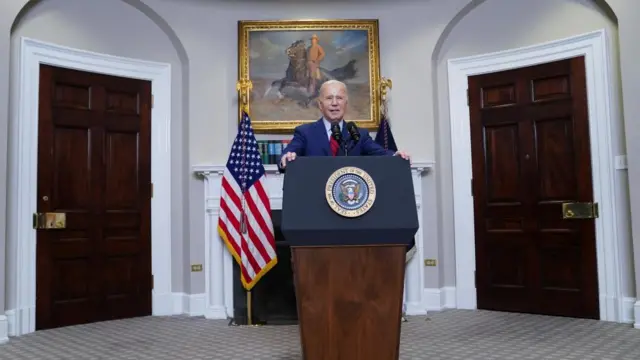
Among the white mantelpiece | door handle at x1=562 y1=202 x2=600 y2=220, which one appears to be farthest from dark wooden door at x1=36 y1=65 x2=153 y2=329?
door handle at x1=562 y1=202 x2=600 y2=220

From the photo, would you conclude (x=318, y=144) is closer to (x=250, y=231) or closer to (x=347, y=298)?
(x=347, y=298)

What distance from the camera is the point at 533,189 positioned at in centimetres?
547

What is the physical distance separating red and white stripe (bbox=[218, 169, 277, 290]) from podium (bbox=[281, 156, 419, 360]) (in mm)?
2685

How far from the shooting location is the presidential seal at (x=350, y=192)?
2.45 meters

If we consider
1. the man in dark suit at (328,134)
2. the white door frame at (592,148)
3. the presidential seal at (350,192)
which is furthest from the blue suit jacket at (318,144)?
the white door frame at (592,148)

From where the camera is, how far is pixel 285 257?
5398 millimetres

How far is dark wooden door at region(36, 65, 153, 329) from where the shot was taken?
5070mm

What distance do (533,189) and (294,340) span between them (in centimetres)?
276

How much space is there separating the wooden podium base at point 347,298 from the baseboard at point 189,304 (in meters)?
3.29

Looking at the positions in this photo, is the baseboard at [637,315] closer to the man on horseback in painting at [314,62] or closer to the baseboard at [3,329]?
the man on horseback in painting at [314,62]

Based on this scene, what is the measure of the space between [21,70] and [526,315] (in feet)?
16.6

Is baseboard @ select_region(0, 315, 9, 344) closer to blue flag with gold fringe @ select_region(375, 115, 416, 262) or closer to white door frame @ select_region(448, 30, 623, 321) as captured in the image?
blue flag with gold fringe @ select_region(375, 115, 416, 262)

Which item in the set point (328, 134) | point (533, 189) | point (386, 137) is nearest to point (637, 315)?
point (533, 189)

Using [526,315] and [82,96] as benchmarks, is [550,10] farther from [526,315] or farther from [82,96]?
[82,96]
